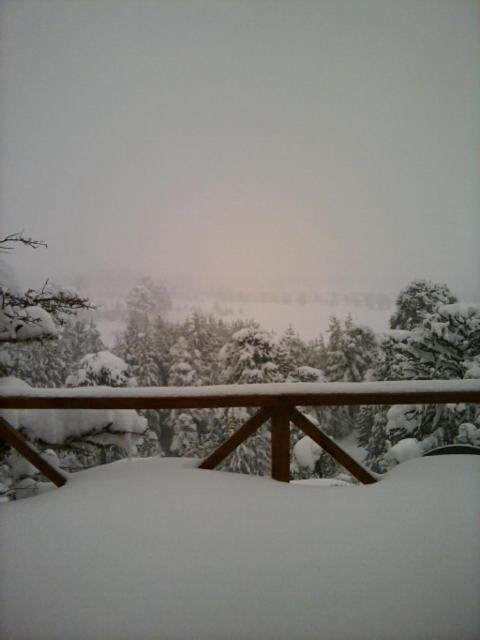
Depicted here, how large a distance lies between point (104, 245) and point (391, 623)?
96.3 feet

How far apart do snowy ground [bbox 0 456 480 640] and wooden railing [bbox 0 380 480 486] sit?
0.80 feet

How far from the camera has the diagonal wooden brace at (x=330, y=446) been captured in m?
2.35

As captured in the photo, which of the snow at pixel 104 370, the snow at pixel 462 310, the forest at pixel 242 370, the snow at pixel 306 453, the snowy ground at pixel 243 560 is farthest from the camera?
the snow at pixel 104 370

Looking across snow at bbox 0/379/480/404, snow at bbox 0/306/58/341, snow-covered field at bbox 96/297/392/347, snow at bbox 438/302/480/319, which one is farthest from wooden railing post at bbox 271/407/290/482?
snow-covered field at bbox 96/297/392/347

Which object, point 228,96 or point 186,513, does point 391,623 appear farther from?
point 228,96

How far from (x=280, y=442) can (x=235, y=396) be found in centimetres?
43

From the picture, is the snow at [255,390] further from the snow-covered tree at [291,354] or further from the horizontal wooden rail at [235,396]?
the snow-covered tree at [291,354]

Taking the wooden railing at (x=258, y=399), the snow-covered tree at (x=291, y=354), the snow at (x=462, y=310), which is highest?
the snow at (x=462, y=310)

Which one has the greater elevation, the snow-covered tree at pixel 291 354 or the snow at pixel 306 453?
the snow-covered tree at pixel 291 354

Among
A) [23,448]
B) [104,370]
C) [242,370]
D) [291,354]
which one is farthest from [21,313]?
[291,354]

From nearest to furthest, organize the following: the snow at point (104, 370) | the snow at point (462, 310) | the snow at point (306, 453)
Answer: the snow at point (306, 453)
the snow at point (462, 310)
the snow at point (104, 370)

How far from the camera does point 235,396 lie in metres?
2.31

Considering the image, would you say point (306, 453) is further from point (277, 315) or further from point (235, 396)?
point (277, 315)

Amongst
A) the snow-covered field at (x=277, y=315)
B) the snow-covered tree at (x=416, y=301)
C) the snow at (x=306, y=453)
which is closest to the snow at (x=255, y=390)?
the snow at (x=306, y=453)
